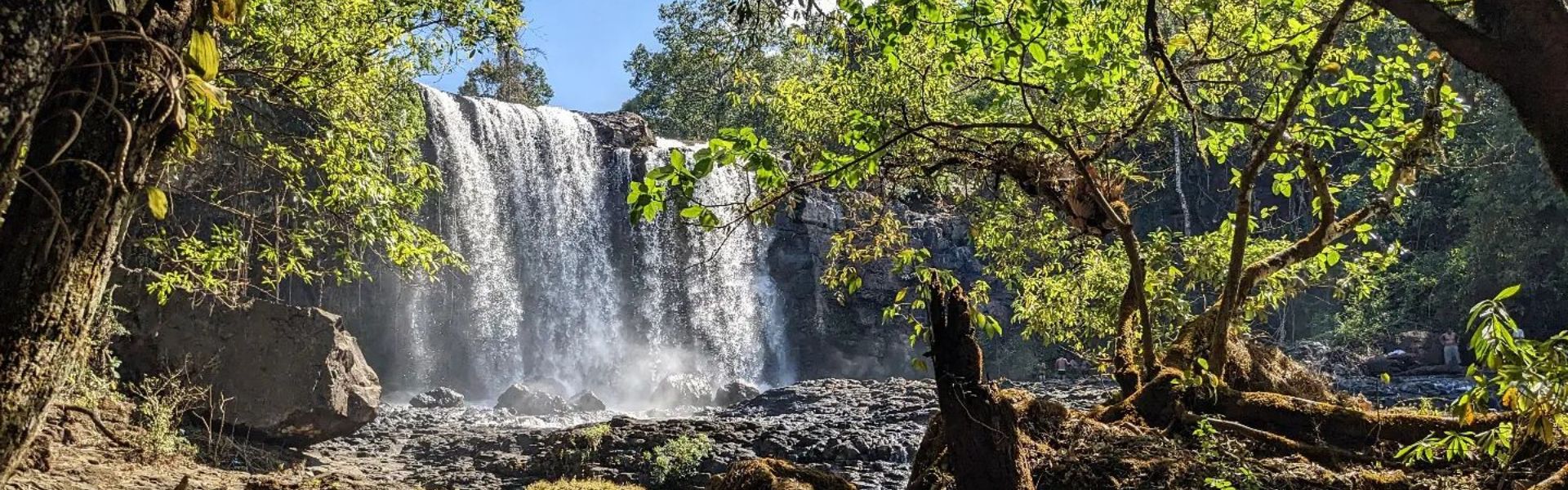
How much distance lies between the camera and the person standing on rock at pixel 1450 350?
78.7 feet

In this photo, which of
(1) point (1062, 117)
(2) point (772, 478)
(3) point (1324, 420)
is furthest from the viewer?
(1) point (1062, 117)

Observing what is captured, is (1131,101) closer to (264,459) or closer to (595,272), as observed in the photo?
(264,459)

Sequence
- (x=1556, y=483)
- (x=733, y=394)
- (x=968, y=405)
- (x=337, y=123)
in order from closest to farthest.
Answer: (x=1556, y=483), (x=968, y=405), (x=337, y=123), (x=733, y=394)

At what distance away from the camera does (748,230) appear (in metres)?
28.5

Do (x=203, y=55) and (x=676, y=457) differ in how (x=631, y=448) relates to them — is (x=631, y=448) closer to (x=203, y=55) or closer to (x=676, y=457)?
(x=676, y=457)

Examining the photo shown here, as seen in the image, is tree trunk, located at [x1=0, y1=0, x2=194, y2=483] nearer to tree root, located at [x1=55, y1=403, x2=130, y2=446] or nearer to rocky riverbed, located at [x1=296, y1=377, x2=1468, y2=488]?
tree root, located at [x1=55, y1=403, x2=130, y2=446]

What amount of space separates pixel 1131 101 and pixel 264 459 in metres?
10.4

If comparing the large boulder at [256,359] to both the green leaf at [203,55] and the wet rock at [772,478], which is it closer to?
the wet rock at [772,478]

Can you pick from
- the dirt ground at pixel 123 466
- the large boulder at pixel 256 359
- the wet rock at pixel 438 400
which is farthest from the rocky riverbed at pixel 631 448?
the wet rock at pixel 438 400

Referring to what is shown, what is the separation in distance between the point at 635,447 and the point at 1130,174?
803cm

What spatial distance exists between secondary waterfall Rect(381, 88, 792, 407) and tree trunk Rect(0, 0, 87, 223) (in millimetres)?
23229

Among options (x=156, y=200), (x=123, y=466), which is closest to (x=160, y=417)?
(x=123, y=466)

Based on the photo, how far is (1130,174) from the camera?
6000 mm

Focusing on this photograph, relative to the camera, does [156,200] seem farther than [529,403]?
No
